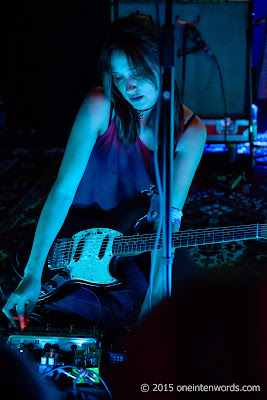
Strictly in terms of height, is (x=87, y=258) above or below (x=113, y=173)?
below

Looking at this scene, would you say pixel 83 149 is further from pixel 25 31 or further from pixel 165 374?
pixel 25 31

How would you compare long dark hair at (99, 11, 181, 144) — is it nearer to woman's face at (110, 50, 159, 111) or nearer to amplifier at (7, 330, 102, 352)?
woman's face at (110, 50, 159, 111)

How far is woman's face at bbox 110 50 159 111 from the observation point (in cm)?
192

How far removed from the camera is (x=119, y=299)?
2348 millimetres

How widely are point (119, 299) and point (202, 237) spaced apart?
1.92 ft

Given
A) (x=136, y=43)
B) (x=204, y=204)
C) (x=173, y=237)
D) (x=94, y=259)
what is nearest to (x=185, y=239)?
(x=173, y=237)

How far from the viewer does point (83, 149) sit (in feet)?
7.12

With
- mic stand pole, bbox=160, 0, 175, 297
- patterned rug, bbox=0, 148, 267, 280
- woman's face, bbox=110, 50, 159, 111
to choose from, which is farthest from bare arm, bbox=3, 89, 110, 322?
patterned rug, bbox=0, 148, 267, 280

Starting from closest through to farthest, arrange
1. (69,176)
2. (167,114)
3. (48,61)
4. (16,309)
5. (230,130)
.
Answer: (167,114) → (16,309) → (69,176) → (230,130) → (48,61)

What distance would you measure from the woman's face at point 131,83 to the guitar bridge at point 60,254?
28.5 inches

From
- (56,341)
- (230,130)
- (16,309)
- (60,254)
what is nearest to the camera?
(56,341)

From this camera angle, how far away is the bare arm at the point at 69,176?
2014mm

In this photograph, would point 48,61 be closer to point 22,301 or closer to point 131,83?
point 131,83

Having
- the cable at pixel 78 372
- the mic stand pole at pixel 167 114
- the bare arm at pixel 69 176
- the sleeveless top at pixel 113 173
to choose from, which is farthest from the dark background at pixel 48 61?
the mic stand pole at pixel 167 114
